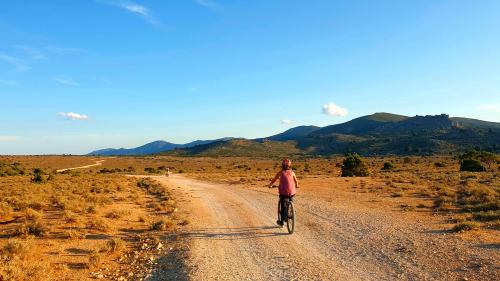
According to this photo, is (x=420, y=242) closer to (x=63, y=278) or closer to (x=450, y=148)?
(x=63, y=278)

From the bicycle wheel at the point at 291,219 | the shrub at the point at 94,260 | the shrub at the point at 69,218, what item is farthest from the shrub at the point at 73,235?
the bicycle wheel at the point at 291,219

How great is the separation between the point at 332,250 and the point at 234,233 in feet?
13.2

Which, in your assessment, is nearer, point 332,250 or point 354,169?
point 332,250

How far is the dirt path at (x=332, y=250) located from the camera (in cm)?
912

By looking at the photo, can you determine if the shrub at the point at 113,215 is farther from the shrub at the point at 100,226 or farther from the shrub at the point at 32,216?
the shrub at the point at 32,216

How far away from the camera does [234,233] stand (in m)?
14.2

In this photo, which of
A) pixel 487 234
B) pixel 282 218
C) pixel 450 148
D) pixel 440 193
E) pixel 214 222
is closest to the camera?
pixel 487 234

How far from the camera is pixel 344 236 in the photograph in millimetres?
13125

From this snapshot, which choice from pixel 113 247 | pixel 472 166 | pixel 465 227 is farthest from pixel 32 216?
pixel 472 166

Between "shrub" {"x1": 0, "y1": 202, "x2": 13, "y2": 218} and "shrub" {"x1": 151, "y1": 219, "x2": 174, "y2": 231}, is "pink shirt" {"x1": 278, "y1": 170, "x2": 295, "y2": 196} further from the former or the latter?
"shrub" {"x1": 0, "y1": 202, "x2": 13, "y2": 218}

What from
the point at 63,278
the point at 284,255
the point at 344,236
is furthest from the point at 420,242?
the point at 63,278

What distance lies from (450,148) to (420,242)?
136 metres

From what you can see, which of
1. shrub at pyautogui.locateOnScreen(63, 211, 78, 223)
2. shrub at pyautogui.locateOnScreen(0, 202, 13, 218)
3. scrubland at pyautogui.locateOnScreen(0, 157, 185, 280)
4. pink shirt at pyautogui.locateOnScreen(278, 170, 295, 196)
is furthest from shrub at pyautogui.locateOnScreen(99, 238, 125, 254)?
shrub at pyautogui.locateOnScreen(0, 202, 13, 218)

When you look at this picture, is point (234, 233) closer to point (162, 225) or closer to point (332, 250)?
point (162, 225)
